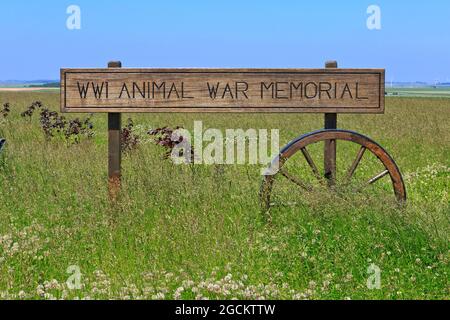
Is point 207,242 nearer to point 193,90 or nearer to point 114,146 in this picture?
point 193,90

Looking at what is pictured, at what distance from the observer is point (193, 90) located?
724 cm

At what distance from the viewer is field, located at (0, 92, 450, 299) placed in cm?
503

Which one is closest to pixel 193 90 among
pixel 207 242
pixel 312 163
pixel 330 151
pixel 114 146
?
pixel 114 146

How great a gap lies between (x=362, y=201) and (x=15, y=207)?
3.84 meters

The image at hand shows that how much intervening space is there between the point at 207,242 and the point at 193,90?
6.83 ft

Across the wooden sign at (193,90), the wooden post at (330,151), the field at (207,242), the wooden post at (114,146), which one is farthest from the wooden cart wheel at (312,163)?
the wooden post at (114,146)

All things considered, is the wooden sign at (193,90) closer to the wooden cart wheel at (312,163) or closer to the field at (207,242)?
the wooden cart wheel at (312,163)

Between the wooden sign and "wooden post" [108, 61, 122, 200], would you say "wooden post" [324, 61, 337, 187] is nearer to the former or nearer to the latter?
the wooden sign

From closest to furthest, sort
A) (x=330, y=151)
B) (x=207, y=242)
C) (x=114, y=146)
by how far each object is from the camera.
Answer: (x=207, y=242)
(x=330, y=151)
(x=114, y=146)

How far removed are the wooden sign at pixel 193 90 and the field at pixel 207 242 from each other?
91 centimetres

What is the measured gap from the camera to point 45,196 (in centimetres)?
761

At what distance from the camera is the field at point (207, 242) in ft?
16.5

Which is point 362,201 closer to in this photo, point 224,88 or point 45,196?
point 224,88

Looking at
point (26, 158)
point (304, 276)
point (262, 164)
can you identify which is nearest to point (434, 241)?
point (304, 276)
